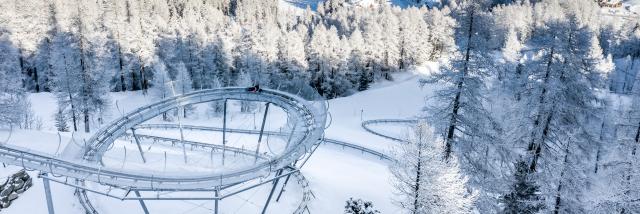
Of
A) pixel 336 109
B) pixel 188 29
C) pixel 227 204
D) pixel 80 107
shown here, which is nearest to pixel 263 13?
pixel 188 29

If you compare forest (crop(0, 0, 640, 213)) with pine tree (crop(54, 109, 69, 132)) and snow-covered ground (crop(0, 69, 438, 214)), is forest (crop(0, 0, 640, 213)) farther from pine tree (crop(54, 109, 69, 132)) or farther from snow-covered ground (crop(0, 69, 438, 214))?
snow-covered ground (crop(0, 69, 438, 214))

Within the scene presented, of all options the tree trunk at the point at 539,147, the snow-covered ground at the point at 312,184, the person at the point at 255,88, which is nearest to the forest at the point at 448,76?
the tree trunk at the point at 539,147

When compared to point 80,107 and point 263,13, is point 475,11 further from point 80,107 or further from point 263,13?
point 263,13

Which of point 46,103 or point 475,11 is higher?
point 475,11

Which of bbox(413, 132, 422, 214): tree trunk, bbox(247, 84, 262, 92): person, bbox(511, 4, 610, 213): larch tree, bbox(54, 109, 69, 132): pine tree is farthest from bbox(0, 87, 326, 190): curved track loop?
bbox(54, 109, 69, 132): pine tree

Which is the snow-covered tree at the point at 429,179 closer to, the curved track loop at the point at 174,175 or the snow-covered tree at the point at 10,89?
the curved track loop at the point at 174,175

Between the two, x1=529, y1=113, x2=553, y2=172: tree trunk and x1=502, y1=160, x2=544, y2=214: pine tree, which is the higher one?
x1=529, y1=113, x2=553, y2=172: tree trunk
